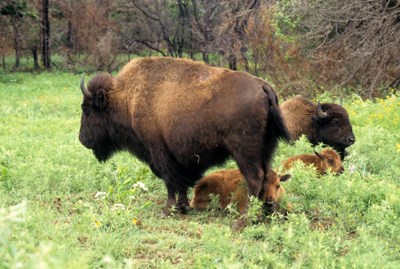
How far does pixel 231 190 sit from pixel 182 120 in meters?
0.98

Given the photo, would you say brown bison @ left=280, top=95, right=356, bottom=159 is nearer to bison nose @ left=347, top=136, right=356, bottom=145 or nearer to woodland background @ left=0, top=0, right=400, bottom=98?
bison nose @ left=347, top=136, right=356, bottom=145

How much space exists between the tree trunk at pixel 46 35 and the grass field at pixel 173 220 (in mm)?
29045

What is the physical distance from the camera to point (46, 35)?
37.3 meters

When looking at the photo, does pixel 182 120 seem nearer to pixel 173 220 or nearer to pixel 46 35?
pixel 173 220

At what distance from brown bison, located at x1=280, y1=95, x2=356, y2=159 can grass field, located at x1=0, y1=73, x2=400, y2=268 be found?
34 cm

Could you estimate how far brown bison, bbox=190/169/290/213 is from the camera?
6340 millimetres

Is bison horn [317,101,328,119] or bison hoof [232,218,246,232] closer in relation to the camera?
bison hoof [232,218,246,232]

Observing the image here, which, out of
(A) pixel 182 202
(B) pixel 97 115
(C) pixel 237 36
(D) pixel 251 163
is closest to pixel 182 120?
(D) pixel 251 163

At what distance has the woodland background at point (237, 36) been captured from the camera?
17.5m

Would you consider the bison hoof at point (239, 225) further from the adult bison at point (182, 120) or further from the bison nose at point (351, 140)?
the bison nose at point (351, 140)

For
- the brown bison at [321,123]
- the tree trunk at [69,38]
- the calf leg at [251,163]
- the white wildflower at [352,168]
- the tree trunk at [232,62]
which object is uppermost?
the calf leg at [251,163]

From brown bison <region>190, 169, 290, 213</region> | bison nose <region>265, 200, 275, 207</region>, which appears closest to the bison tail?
brown bison <region>190, 169, 290, 213</region>

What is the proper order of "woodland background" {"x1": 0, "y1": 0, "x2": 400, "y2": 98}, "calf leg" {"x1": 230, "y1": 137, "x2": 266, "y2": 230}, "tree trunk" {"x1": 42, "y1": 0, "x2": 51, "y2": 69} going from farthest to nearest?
"tree trunk" {"x1": 42, "y1": 0, "x2": 51, "y2": 69}, "woodland background" {"x1": 0, "y1": 0, "x2": 400, "y2": 98}, "calf leg" {"x1": 230, "y1": 137, "x2": 266, "y2": 230}

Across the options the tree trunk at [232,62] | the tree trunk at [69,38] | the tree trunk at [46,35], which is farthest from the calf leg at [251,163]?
the tree trunk at [69,38]
